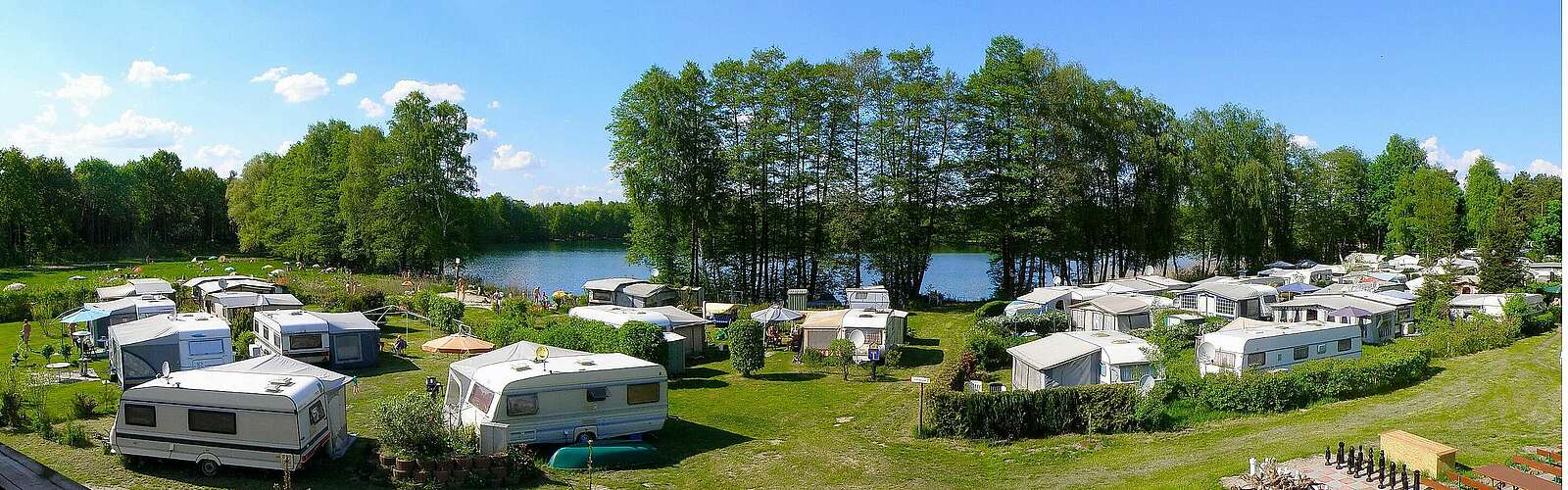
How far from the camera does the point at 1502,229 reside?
38719 millimetres

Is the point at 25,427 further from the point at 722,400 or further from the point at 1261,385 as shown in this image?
the point at 1261,385

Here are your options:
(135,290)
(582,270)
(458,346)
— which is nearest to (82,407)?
(458,346)

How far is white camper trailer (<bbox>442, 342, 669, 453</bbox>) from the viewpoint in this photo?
566 inches

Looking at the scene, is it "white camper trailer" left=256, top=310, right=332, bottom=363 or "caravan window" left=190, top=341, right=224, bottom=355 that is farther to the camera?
"white camper trailer" left=256, top=310, right=332, bottom=363

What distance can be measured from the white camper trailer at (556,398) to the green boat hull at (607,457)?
0.59 metres

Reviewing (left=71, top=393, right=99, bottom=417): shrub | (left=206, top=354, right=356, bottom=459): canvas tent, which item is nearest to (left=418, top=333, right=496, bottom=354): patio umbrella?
(left=206, top=354, right=356, bottom=459): canvas tent

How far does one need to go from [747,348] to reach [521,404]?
27.0 feet

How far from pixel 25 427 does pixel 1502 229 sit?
51452mm

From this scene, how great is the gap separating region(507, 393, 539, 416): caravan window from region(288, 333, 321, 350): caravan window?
10.3 meters

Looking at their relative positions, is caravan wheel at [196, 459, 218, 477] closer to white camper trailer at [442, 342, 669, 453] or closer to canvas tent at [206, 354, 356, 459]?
canvas tent at [206, 354, 356, 459]

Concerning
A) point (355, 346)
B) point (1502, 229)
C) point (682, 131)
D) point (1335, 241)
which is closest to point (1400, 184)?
point (1335, 241)

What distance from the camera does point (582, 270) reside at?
2446 inches

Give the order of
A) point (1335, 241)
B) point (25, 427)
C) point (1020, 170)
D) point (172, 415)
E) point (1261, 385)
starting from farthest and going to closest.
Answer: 1. point (1335, 241)
2. point (1020, 170)
3. point (1261, 385)
4. point (25, 427)
5. point (172, 415)

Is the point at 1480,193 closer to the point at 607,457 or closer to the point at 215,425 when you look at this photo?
the point at 607,457
